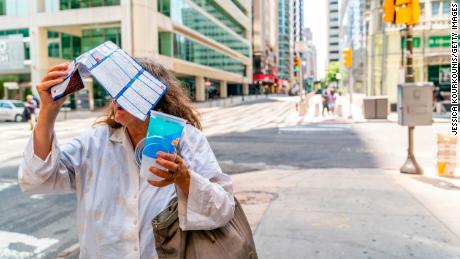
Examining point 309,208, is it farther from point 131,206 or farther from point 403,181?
point 131,206

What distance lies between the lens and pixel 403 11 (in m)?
9.36

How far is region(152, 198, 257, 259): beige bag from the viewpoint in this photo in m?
1.74

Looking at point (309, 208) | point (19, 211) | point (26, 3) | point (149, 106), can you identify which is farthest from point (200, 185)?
point (26, 3)

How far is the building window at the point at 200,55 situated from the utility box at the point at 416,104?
38.4m

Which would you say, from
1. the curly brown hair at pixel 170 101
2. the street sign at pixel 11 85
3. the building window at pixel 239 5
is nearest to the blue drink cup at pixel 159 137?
the curly brown hair at pixel 170 101

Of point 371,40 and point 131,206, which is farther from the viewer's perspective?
point 371,40

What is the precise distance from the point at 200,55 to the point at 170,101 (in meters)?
55.8

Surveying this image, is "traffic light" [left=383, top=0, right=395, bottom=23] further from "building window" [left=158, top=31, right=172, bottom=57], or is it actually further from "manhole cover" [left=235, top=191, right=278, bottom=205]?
"building window" [left=158, top=31, right=172, bottom=57]

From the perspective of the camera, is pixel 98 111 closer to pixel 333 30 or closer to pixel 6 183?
pixel 6 183

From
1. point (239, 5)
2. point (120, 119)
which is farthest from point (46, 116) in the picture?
point (239, 5)

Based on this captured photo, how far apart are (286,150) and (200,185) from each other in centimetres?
1250

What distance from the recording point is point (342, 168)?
1068 cm

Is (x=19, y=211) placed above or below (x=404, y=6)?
below

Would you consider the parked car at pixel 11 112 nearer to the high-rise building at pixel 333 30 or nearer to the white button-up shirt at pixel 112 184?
the white button-up shirt at pixel 112 184
